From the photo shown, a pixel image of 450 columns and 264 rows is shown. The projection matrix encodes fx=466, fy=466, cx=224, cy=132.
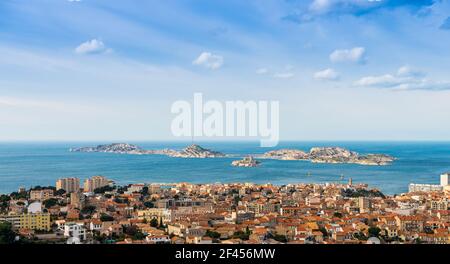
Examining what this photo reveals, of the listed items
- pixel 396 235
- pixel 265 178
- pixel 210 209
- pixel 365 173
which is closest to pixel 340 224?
pixel 396 235

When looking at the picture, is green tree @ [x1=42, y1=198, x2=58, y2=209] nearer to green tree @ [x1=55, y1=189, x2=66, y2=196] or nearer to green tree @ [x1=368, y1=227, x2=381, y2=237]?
green tree @ [x1=55, y1=189, x2=66, y2=196]

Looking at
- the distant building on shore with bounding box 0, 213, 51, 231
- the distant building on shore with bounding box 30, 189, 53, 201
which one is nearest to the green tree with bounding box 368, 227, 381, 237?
the distant building on shore with bounding box 0, 213, 51, 231

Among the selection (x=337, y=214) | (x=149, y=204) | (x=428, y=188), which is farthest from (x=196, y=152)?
(x=428, y=188)

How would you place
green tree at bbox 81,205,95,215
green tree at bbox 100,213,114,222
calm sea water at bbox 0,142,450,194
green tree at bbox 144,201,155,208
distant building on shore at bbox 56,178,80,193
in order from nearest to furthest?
green tree at bbox 100,213,114,222
green tree at bbox 81,205,95,215
green tree at bbox 144,201,155,208
distant building on shore at bbox 56,178,80,193
calm sea water at bbox 0,142,450,194

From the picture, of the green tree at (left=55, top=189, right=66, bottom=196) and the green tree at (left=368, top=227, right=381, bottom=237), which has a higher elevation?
the green tree at (left=55, top=189, right=66, bottom=196)

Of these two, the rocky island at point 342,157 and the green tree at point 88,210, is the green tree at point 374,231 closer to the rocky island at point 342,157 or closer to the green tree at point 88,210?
the green tree at point 88,210

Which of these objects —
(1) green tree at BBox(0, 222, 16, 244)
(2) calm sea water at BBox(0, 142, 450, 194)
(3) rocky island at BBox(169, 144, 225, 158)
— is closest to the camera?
(1) green tree at BBox(0, 222, 16, 244)

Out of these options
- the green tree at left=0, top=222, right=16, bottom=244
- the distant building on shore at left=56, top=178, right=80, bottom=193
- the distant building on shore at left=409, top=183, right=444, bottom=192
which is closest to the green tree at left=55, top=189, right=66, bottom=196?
the distant building on shore at left=56, top=178, right=80, bottom=193

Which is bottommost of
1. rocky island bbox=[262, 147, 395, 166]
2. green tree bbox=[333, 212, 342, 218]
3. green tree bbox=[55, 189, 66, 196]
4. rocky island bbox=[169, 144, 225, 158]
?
green tree bbox=[333, 212, 342, 218]

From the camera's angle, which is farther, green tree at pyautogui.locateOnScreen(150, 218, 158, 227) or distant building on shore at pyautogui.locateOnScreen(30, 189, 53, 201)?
distant building on shore at pyautogui.locateOnScreen(30, 189, 53, 201)

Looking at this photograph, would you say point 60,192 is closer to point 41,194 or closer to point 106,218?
point 41,194
